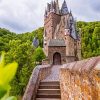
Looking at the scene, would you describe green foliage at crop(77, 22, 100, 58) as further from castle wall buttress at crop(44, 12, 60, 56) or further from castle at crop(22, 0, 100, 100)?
castle wall buttress at crop(44, 12, 60, 56)

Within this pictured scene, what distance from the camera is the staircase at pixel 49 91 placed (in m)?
9.87

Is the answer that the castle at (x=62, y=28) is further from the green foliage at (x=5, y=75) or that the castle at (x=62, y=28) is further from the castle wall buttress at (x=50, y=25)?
the green foliage at (x=5, y=75)

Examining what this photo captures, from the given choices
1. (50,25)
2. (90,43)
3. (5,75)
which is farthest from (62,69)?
(90,43)

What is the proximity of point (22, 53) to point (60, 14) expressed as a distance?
115 feet

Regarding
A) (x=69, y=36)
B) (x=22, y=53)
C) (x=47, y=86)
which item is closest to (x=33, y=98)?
(x=47, y=86)

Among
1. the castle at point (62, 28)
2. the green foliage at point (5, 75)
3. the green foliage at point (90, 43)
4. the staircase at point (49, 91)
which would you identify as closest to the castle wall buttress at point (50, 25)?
the castle at point (62, 28)

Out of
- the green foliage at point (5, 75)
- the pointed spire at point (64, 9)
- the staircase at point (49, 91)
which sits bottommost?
the green foliage at point (5, 75)

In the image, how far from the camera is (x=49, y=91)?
33.6 feet

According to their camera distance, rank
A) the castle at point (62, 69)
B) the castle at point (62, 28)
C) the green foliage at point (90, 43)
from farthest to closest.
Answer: the green foliage at point (90, 43) < the castle at point (62, 28) < the castle at point (62, 69)

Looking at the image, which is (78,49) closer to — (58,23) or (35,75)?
(58,23)

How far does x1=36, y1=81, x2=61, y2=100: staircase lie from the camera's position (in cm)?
987

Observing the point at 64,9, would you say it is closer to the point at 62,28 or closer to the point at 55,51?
the point at 62,28

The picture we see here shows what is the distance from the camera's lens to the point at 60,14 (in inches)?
2657

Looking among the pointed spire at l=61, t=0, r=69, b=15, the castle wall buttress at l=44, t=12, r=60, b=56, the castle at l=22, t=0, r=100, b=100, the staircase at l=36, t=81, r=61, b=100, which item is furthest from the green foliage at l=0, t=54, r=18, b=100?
the pointed spire at l=61, t=0, r=69, b=15
